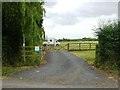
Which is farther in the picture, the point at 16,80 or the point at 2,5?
the point at 2,5

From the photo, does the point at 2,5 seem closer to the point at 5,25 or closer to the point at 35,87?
the point at 5,25

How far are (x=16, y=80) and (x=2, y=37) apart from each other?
8396 millimetres

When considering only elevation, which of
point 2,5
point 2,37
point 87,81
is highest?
point 2,5

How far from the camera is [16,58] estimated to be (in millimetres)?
24000

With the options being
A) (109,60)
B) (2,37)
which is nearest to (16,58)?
(2,37)

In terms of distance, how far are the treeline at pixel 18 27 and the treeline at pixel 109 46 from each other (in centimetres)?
419

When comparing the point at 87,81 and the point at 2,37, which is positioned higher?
the point at 2,37

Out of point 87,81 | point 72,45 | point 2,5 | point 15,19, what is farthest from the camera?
point 72,45

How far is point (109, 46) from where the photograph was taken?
2119cm

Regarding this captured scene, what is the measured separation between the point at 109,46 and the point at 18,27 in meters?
6.16

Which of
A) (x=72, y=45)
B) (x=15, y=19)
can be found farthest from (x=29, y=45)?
(x=72, y=45)

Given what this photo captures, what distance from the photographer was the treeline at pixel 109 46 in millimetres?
20469

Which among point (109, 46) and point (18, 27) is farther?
point (18, 27)

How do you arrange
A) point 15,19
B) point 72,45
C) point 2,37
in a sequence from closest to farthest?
point 15,19, point 2,37, point 72,45
